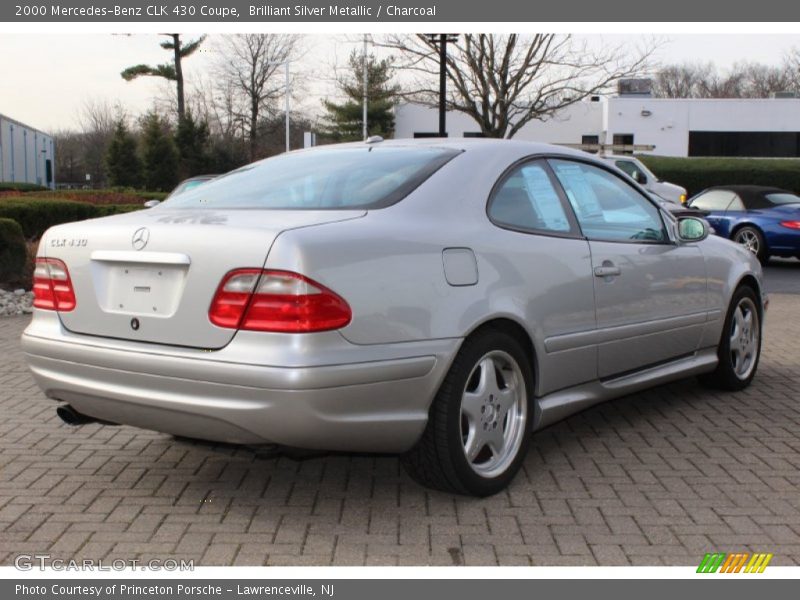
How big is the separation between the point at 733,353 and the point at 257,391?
3970 millimetres

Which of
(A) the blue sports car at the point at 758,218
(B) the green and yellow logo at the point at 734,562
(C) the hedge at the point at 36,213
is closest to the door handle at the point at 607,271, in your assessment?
(B) the green and yellow logo at the point at 734,562

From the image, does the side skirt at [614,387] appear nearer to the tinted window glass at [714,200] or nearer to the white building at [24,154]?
the tinted window glass at [714,200]

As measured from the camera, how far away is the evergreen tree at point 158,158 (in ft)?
153

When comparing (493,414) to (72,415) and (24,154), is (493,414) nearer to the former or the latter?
(72,415)

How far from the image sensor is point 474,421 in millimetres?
4012

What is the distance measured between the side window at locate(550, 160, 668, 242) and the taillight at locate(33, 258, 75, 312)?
7.97ft

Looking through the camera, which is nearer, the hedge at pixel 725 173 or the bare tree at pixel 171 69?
the hedge at pixel 725 173

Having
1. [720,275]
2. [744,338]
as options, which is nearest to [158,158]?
[744,338]

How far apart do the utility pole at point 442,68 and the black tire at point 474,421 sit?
56.2ft

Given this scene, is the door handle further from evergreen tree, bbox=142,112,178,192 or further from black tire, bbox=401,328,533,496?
evergreen tree, bbox=142,112,178,192

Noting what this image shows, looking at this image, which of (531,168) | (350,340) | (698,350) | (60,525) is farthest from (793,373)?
(60,525)

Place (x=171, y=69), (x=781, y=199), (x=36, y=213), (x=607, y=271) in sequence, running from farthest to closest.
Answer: (x=171, y=69)
(x=781, y=199)
(x=36, y=213)
(x=607, y=271)

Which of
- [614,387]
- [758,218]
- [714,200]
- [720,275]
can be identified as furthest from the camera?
[714,200]

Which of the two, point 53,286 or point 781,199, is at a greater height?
point 781,199
